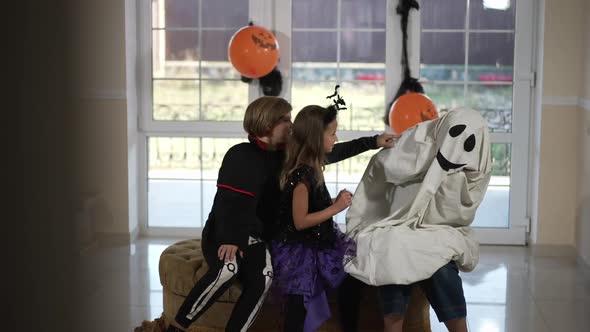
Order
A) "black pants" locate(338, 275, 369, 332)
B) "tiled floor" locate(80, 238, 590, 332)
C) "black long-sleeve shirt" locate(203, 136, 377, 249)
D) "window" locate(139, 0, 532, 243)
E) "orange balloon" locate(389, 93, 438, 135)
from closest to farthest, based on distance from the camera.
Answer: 1. "black long-sleeve shirt" locate(203, 136, 377, 249)
2. "black pants" locate(338, 275, 369, 332)
3. "tiled floor" locate(80, 238, 590, 332)
4. "orange balloon" locate(389, 93, 438, 135)
5. "window" locate(139, 0, 532, 243)

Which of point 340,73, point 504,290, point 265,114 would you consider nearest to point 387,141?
point 265,114

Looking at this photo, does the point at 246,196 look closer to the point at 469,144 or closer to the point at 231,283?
the point at 231,283

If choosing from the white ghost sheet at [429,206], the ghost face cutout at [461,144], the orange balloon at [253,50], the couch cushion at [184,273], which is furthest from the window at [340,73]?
the ghost face cutout at [461,144]

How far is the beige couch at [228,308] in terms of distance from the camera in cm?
306

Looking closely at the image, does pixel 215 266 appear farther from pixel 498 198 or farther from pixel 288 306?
pixel 498 198

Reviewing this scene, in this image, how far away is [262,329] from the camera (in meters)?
3.14

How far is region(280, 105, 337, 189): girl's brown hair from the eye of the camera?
272cm

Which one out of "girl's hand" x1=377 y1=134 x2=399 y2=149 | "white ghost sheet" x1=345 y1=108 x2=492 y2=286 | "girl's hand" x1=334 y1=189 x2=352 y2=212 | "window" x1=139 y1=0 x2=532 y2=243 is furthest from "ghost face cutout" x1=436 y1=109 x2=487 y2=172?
"window" x1=139 y1=0 x2=532 y2=243

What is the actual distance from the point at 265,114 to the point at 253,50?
1.89m

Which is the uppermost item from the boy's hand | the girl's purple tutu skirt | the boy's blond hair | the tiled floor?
the boy's blond hair

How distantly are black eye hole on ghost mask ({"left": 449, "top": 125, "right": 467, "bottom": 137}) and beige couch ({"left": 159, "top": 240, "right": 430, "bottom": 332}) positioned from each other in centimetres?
67

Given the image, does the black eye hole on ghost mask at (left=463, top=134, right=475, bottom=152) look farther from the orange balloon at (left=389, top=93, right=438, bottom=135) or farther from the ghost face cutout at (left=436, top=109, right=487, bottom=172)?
the orange balloon at (left=389, top=93, right=438, bottom=135)

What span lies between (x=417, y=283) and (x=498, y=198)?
242 centimetres

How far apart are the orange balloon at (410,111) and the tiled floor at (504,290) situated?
93 cm
